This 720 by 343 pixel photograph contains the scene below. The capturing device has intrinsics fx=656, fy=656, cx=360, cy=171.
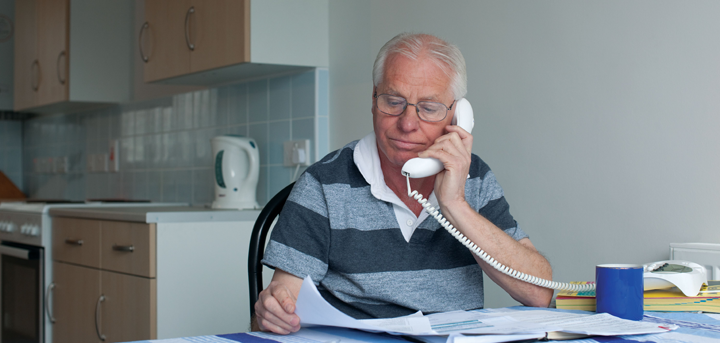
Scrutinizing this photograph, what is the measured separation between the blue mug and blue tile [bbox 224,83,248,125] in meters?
2.05

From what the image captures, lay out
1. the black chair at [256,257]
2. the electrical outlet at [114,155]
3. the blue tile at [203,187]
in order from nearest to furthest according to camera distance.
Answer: the black chair at [256,257] → the blue tile at [203,187] → the electrical outlet at [114,155]

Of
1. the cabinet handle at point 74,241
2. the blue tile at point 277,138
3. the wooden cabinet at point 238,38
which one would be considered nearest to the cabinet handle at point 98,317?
the cabinet handle at point 74,241

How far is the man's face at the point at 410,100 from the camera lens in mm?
1208

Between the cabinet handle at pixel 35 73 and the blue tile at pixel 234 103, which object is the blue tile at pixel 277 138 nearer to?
the blue tile at pixel 234 103

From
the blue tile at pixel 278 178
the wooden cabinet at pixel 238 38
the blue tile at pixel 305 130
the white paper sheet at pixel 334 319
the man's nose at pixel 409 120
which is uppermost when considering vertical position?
the wooden cabinet at pixel 238 38

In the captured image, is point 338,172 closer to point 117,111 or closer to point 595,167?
point 595,167

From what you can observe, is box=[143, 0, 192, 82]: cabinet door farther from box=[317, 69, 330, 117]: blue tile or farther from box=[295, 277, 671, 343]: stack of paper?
box=[295, 277, 671, 343]: stack of paper

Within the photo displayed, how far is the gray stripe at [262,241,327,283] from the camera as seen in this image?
115cm

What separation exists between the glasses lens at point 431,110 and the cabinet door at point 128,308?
121 cm

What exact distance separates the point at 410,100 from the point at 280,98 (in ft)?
4.81

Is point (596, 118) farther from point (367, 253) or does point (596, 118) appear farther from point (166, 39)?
point (166, 39)

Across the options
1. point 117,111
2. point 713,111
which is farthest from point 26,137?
point 713,111

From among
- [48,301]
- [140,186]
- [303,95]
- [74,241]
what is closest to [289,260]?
[303,95]

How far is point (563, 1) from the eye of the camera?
5.53 ft
